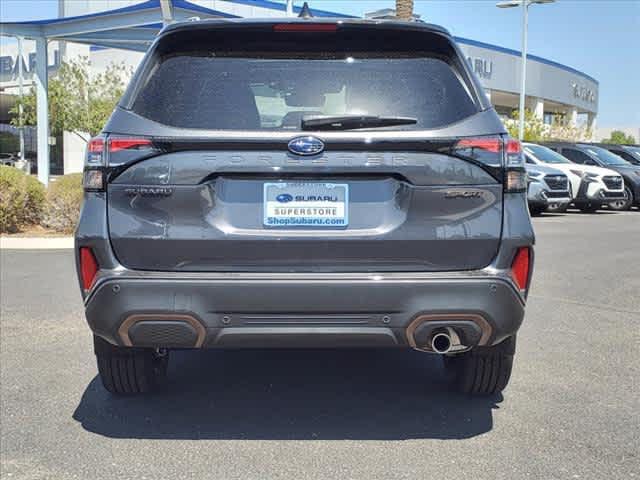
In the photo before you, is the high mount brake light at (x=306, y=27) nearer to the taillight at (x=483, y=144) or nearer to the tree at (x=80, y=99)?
the taillight at (x=483, y=144)

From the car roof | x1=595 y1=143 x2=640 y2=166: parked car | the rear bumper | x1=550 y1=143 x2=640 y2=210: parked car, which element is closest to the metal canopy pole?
x1=550 y1=143 x2=640 y2=210: parked car

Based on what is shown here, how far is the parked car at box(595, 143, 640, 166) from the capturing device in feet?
74.2

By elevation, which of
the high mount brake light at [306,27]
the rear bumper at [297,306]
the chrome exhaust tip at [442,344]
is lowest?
the chrome exhaust tip at [442,344]

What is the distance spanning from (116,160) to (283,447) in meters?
1.57

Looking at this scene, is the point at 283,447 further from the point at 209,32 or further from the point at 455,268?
the point at 209,32

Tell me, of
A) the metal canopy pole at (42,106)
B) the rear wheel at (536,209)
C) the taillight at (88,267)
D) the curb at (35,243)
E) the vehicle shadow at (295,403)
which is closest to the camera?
the taillight at (88,267)

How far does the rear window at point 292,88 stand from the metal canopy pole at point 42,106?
2037 cm

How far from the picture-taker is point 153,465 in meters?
3.43

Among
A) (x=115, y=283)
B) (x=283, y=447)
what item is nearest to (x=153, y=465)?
(x=283, y=447)

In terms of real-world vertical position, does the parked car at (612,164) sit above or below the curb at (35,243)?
above

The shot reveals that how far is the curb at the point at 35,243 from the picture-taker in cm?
1162

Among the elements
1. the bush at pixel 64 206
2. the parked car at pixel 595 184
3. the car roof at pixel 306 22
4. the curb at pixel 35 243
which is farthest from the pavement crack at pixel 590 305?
the parked car at pixel 595 184

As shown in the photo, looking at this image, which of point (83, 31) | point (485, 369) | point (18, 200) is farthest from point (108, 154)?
point (83, 31)

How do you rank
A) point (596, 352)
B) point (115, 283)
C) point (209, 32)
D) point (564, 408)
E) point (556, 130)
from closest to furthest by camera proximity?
1. point (115, 283)
2. point (209, 32)
3. point (564, 408)
4. point (596, 352)
5. point (556, 130)
